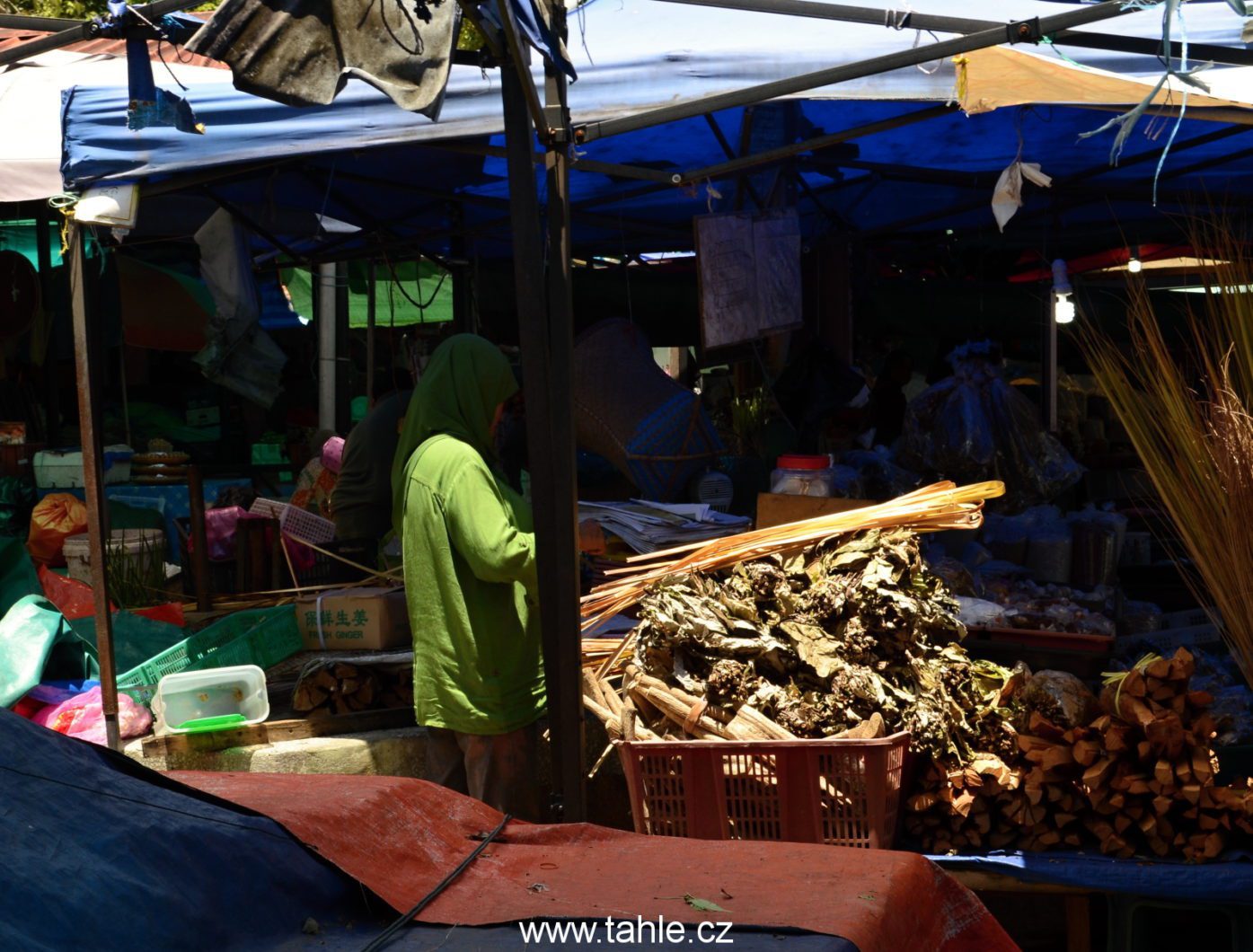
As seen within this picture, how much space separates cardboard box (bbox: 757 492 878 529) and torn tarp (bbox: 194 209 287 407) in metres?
3.19

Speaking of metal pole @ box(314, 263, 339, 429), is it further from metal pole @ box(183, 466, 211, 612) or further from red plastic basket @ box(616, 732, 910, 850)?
red plastic basket @ box(616, 732, 910, 850)

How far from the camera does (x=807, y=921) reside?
2.08 metres

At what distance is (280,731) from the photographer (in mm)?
4906

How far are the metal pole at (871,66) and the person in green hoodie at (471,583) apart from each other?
3.03 feet

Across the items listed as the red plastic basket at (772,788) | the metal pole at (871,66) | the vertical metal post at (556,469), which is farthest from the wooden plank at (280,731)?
the metal pole at (871,66)

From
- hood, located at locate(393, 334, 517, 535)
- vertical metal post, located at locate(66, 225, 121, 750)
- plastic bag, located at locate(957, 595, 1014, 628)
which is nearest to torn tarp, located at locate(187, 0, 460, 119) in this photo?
hood, located at locate(393, 334, 517, 535)

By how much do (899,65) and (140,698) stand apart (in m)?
3.71

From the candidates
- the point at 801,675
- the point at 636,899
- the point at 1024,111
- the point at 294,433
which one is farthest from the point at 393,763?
the point at 294,433

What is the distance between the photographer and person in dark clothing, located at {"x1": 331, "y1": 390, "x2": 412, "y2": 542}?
6477 mm

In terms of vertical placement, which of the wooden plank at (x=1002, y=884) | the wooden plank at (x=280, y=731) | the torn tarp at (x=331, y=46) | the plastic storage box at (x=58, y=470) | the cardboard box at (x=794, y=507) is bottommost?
the wooden plank at (x=1002, y=884)

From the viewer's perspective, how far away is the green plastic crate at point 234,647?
539 centimetres

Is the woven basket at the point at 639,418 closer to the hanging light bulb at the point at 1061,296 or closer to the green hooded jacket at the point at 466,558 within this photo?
the green hooded jacket at the point at 466,558

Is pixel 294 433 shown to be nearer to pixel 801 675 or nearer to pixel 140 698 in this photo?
pixel 140 698

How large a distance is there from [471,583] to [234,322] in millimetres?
3355
